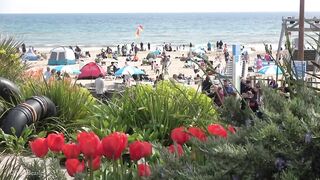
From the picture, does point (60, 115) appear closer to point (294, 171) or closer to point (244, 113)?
point (244, 113)

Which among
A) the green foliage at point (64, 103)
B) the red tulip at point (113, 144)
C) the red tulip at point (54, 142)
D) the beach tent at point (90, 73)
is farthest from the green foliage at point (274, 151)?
the beach tent at point (90, 73)

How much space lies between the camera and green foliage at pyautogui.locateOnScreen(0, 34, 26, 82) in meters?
9.38

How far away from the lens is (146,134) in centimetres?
568

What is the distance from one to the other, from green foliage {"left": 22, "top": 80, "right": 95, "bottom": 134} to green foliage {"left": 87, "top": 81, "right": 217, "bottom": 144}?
3.45 feet

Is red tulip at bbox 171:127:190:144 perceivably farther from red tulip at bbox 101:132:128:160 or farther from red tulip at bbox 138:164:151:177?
red tulip at bbox 101:132:128:160

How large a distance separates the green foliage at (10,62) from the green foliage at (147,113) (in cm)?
334

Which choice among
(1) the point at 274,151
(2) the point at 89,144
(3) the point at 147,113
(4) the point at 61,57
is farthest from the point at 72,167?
(4) the point at 61,57

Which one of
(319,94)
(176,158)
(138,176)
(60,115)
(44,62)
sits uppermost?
(319,94)

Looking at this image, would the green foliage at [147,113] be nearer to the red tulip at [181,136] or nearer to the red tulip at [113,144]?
the red tulip at [181,136]

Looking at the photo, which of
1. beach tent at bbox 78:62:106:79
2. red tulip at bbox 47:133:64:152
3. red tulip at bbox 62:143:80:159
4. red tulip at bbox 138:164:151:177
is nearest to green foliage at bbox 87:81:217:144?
red tulip at bbox 47:133:64:152

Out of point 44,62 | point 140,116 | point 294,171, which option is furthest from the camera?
point 44,62

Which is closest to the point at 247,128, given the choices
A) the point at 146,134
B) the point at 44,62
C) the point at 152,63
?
the point at 146,134

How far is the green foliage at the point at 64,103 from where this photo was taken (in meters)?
7.50

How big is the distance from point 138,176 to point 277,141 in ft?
3.28
